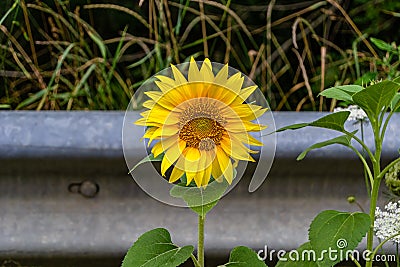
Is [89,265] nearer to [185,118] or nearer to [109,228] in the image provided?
[109,228]

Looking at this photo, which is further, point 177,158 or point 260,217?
point 260,217

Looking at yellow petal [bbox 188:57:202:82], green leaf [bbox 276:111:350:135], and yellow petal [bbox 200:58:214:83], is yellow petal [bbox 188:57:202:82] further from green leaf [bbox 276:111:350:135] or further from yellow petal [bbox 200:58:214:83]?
green leaf [bbox 276:111:350:135]

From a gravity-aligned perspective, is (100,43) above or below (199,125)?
above

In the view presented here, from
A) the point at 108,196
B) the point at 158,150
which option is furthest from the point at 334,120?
the point at 108,196

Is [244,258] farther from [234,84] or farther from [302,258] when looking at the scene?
[234,84]

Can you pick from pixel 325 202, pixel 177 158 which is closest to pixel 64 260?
pixel 325 202

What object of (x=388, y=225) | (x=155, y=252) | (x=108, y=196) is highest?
(x=108, y=196)
